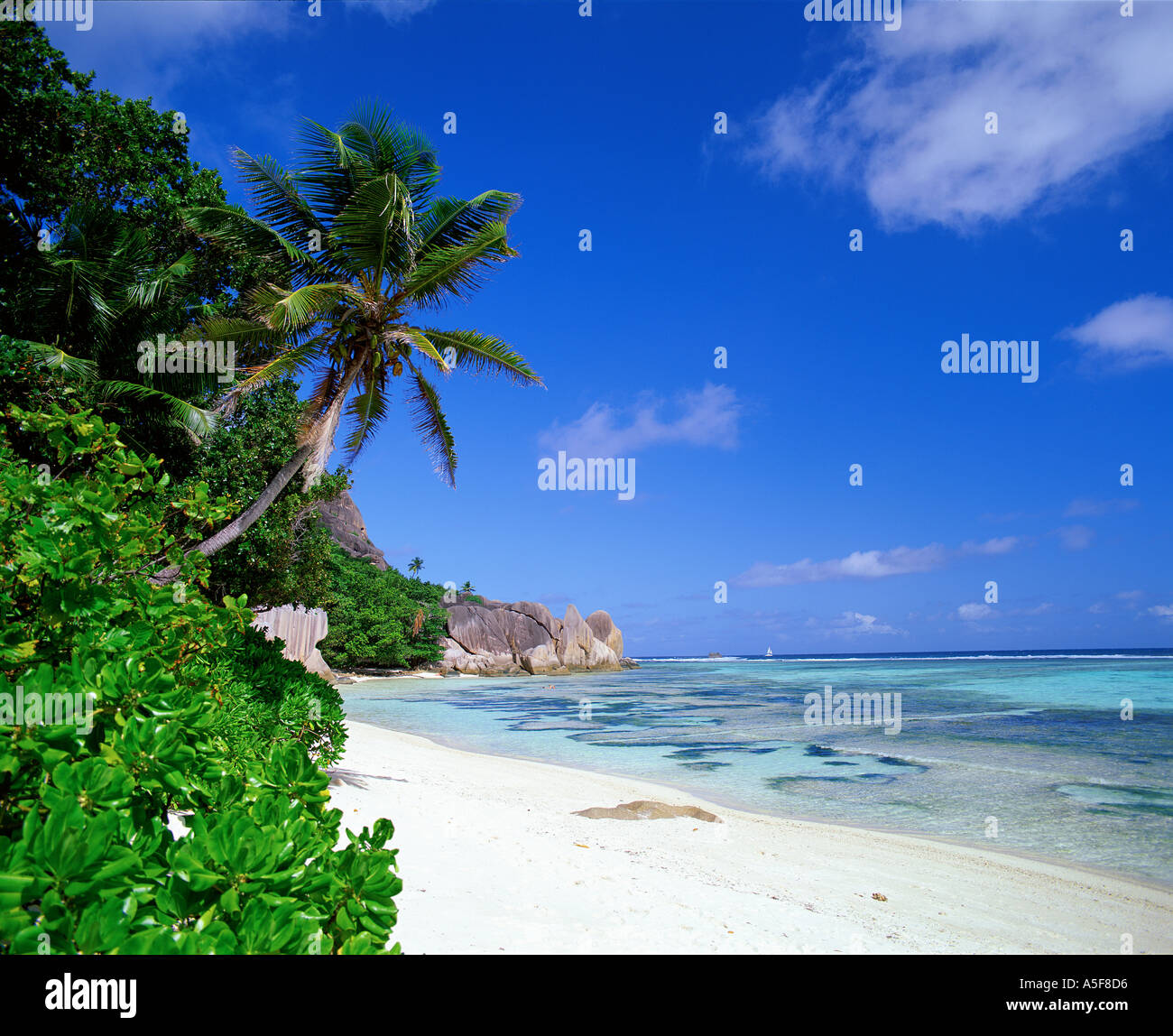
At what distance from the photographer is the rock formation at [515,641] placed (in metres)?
60.8

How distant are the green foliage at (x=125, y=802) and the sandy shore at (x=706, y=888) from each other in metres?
2.73

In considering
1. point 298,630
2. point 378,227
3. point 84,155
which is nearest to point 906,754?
point 378,227

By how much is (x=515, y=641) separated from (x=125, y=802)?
62077 millimetres

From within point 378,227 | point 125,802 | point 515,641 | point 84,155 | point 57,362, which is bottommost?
point 515,641

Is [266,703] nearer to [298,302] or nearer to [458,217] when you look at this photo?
[298,302]

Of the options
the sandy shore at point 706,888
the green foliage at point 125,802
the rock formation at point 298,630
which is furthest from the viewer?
the rock formation at point 298,630

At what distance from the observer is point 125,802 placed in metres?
1.61

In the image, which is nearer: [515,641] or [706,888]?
[706,888]

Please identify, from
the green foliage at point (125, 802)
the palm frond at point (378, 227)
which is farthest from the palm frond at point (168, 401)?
the green foliage at point (125, 802)

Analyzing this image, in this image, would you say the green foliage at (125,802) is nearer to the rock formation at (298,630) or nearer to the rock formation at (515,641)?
the rock formation at (298,630)

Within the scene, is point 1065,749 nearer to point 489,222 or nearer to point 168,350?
point 489,222

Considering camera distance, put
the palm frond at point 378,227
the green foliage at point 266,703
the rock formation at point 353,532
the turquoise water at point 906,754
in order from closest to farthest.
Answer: the green foliage at point 266,703, the palm frond at point 378,227, the turquoise water at point 906,754, the rock formation at point 353,532

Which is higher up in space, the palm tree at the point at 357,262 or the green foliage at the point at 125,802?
the palm tree at the point at 357,262

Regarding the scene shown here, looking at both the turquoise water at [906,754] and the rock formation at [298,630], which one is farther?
the rock formation at [298,630]
